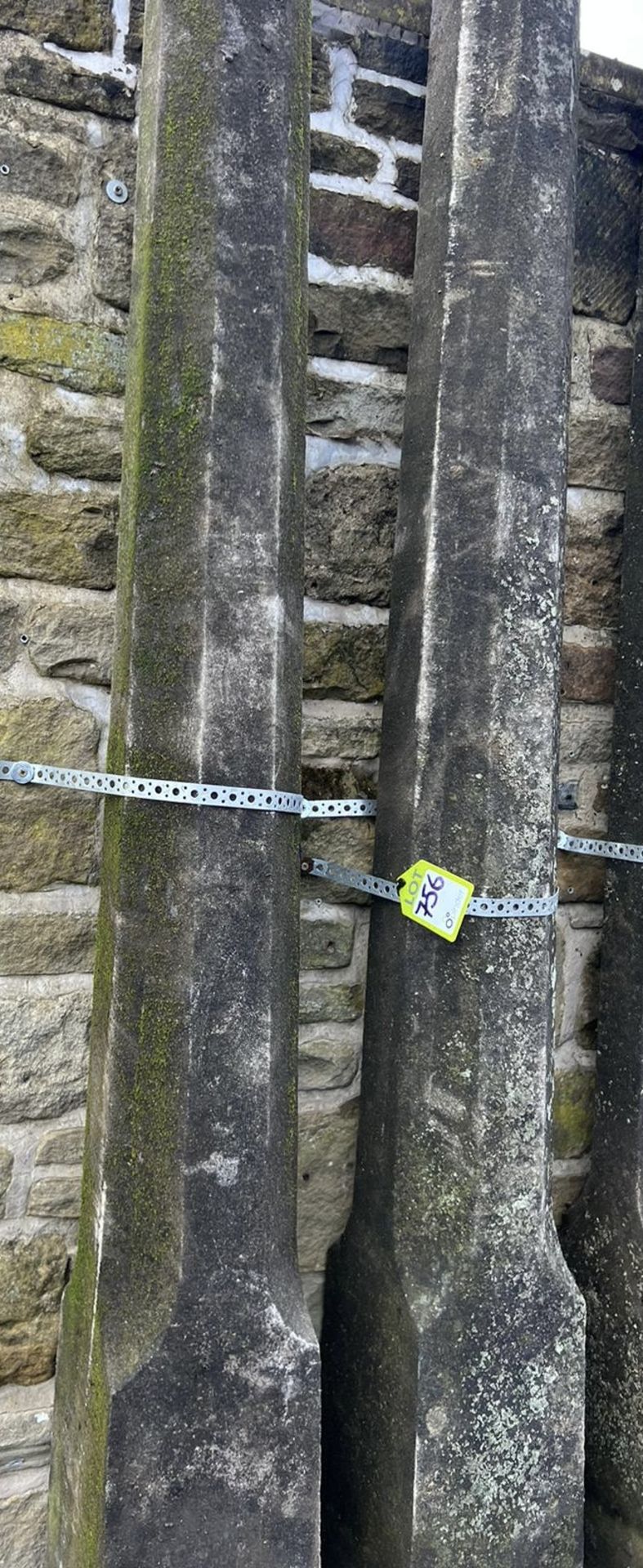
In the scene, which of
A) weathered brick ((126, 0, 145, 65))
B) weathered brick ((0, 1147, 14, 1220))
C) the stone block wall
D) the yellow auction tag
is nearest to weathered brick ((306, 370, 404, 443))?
the stone block wall

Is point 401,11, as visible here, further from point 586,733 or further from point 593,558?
point 586,733

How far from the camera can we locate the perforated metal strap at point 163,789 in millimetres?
1529

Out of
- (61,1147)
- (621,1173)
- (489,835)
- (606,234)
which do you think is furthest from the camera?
(606,234)

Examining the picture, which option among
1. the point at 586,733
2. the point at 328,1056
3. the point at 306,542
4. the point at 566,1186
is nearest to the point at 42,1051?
the point at 328,1056

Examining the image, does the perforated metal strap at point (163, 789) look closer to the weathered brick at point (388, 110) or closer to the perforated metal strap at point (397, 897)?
the perforated metal strap at point (397, 897)

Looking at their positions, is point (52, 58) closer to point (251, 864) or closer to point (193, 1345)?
point (251, 864)

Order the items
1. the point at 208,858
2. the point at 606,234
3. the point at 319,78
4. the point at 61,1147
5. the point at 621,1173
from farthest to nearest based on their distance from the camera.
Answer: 1. the point at 606,234
2. the point at 621,1173
3. the point at 319,78
4. the point at 61,1147
5. the point at 208,858

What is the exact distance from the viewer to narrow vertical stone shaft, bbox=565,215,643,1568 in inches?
76.9

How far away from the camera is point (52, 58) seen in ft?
5.72

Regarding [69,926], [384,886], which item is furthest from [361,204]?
[69,926]

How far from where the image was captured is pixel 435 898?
1.72 meters

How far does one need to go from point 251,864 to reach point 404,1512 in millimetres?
911

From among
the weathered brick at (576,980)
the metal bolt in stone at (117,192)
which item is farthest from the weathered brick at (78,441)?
the weathered brick at (576,980)

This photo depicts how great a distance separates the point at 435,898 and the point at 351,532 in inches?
25.5
